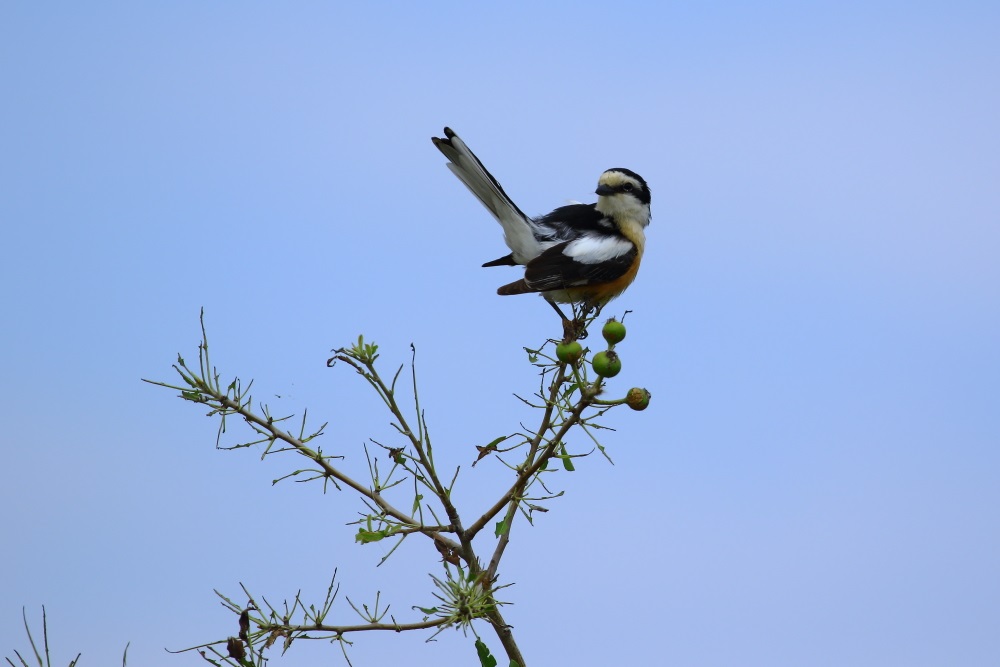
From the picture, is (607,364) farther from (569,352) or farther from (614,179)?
(614,179)

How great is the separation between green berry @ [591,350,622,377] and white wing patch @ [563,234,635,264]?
3093 mm

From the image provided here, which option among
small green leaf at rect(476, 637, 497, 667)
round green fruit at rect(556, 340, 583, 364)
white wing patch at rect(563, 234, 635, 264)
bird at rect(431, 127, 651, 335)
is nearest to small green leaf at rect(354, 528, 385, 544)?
small green leaf at rect(476, 637, 497, 667)

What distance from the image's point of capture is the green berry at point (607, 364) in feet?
9.50

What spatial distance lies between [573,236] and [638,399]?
3556 millimetres

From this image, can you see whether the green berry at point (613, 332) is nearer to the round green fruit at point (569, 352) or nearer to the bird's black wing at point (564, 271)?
the round green fruit at point (569, 352)

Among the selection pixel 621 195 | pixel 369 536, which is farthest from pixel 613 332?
pixel 621 195

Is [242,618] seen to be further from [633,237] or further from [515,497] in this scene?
[633,237]

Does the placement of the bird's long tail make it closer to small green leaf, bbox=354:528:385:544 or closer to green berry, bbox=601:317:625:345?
green berry, bbox=601:317:625:345

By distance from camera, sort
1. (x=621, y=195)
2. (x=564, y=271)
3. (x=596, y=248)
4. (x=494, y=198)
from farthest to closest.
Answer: (x=621, y=195), (x=596, y=248), (x=494, y=198), (x=564, y=271)

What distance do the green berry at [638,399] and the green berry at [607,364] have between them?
0.26ft

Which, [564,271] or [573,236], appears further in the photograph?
[573,236]

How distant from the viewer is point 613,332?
308cm

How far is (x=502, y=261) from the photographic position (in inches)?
256

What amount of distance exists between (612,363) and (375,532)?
3.02 feet
